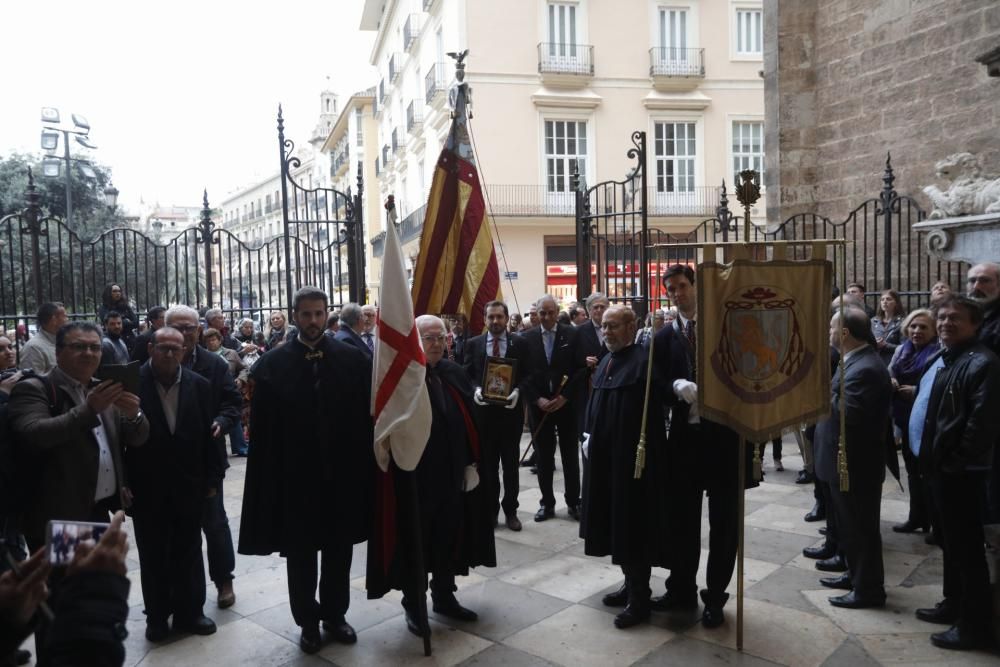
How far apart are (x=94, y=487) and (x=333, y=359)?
135 cm

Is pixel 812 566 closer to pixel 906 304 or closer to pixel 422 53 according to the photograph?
pixel 906 304

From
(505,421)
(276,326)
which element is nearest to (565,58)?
(276,326)

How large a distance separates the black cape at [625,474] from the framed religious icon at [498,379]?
1.21 meters

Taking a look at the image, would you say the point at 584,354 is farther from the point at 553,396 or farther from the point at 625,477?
the point at 625,477

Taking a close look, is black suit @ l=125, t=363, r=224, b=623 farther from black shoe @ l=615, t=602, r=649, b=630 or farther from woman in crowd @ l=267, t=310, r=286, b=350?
woman in crowd @ l=267, t=310, r=286, b=350

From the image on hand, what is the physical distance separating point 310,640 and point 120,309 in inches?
241

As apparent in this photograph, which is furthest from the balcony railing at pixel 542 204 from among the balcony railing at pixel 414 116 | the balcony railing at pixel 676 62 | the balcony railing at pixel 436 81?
the balcony railing at pixel 414 116

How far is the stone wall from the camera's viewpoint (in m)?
9.79

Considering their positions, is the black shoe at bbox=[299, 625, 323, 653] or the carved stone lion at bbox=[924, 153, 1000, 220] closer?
the black shoe at bbox=[299, 625, 323, 653]

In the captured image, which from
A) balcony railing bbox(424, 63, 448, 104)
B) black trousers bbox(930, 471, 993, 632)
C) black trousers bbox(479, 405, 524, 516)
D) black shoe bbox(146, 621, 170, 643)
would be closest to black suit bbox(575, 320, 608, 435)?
black trousers bbox(479, 405, 524, 516)

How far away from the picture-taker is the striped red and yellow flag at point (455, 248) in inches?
220

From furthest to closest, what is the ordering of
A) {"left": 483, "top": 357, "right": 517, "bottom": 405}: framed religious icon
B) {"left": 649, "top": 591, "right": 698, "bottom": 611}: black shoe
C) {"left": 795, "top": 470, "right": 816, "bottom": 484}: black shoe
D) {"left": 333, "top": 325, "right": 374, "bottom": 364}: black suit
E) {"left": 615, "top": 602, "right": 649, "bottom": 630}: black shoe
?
{"left": 795, "top": 470, "right": 816, "bottom": 484}: black shoe < {"left": 333, "top": 325, "right": 374, "bottom": 364}: black suit < {"left": 483, "top": 357, "right": 517, "bottom": 405}: framed religious icon < {"left": 649, "top": 591, "right": 698, "bottom": 611}: black shoe < {"left": 615, "top": 602, "right": 649, "bottom": 630}: black shoe

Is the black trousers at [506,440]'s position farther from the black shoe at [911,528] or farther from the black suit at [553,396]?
the black shoe at [911,528]

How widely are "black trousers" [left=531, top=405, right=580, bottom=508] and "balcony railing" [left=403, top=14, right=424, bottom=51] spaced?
82.6ft
